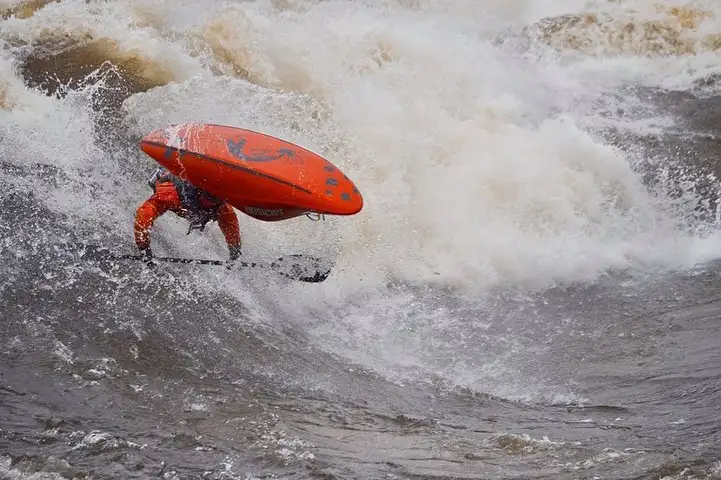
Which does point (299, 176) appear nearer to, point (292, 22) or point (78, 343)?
point (78, 343)

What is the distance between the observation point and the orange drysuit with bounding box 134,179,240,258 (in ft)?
17.7

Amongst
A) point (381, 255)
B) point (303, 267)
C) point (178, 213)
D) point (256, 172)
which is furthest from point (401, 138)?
point (178, 213)

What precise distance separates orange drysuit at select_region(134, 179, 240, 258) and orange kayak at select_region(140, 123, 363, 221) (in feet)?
0.47

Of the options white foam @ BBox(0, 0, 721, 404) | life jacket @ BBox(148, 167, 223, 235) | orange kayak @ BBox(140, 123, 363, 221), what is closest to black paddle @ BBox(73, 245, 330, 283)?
white foam @ BBox(0, 0, 721, 404)

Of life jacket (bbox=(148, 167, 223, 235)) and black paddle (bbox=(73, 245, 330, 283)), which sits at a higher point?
life jacket (bbox=(148, 167, 223, 235))

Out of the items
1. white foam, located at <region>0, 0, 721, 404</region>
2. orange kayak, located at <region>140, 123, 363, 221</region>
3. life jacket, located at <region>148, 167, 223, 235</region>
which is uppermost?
white foam, located at <region>0, 0, 721, 404</region>

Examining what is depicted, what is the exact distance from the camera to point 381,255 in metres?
6.52

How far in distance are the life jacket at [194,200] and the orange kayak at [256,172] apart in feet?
0.20

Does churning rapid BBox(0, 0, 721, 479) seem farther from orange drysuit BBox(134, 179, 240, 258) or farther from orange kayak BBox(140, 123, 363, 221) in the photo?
orange kayak BBox(140, 123, 363, 221)

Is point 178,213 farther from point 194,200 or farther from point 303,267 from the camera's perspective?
point 303,267

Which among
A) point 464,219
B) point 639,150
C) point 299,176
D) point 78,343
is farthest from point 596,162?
point 78,343

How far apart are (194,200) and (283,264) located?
0.85 m

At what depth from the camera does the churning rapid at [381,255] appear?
14.0 ft

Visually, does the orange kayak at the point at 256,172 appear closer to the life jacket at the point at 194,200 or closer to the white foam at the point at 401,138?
the life jacket at the point at 194,200
